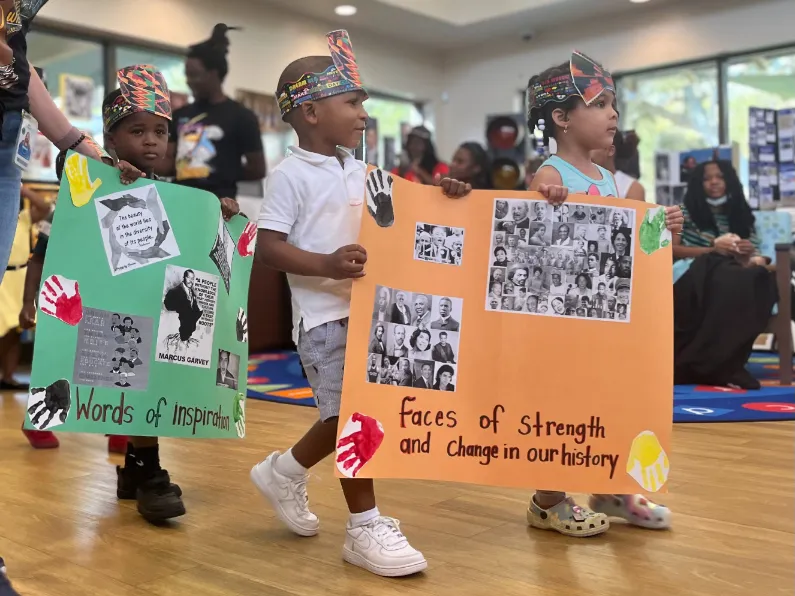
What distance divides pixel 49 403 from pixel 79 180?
15.7 inches

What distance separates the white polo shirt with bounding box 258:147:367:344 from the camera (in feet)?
4.54

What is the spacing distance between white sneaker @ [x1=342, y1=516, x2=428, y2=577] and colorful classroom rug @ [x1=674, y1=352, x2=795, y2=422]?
5.31ft

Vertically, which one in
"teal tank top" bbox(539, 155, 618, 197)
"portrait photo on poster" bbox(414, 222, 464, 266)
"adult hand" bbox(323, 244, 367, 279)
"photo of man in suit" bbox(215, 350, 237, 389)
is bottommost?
"photo of man in suit" bbox(215, 350, 237, 389)

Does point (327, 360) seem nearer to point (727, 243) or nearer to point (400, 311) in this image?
point (400, 311)

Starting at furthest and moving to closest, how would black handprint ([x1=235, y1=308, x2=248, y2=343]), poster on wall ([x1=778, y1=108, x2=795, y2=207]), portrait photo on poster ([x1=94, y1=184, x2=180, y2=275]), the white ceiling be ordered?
the white ceiling, poster on wall ([x1=778, y1=108, x2=795, y2=207]), black handprint ([x1=235, y1=308, x2=248, y2=343]), portrait photo on poster ([x1=94, y1=184, x2=180, y2=275])

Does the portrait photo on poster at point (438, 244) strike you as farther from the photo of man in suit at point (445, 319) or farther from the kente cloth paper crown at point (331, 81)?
the kente cloth paper crown at point (331, 81)

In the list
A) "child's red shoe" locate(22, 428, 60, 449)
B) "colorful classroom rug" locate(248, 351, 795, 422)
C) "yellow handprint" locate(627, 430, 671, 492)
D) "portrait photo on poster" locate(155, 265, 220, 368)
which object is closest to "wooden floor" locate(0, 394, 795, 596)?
"yellow handprint" locate(627, 430, 671, 492)

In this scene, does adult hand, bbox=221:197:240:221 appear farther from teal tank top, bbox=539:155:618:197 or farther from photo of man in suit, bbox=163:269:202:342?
teal tank top, bbox=539:155:618:197

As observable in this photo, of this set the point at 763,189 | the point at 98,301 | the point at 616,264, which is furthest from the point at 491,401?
the point at 763,189

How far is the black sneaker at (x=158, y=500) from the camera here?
158 cm

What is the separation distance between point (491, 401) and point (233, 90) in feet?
17.5

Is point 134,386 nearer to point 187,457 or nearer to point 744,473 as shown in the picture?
point 187,457

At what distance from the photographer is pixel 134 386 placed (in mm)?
1450

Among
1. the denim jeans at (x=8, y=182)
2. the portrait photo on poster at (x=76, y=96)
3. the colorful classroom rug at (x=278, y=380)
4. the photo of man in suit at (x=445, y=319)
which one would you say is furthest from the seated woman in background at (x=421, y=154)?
the denim jeans at (x=8, y=182)
